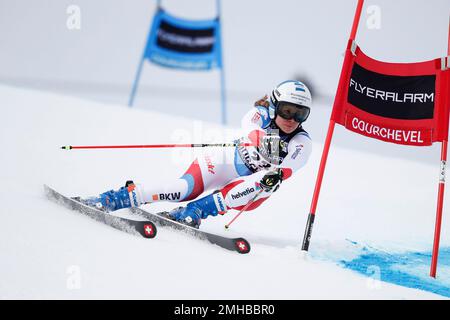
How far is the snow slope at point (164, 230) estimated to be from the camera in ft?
10.1

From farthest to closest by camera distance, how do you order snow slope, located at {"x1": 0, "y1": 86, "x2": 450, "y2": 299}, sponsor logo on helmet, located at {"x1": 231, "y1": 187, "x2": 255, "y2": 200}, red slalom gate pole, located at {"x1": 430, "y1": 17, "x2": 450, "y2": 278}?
1. sponsor logo on helmet, located at {"x1": 231, "y1": 187, "x2": 255, "y2": 200}
2. red slalom gate pole, located at {"x1": 430, "y1": 17, "x2": 450, "y2": 278}
3. snow slope, located at {"x1": 0, "y1": 86, "x2": 450, "y2": 299}

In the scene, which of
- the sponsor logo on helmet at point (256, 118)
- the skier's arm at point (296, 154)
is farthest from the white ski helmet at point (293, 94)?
the skier's arm at point (296, 154)

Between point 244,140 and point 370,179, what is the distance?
15.2 feet

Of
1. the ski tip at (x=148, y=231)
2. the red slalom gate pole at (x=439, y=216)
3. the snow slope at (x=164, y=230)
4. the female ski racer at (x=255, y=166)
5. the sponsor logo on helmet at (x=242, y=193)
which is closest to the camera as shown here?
the snow slope at (x=164, y=230)

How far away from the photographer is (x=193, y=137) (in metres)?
9.95

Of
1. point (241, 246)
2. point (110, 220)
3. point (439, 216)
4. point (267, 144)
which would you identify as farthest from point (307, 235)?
point (110, 220)

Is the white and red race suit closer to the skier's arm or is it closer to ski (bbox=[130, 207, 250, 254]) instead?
the skier's arm

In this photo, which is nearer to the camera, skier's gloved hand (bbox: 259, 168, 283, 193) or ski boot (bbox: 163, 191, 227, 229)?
skier's gloved hand (bbox: 259, 168, 283, 193)

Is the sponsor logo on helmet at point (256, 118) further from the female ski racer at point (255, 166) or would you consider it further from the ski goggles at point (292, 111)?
the ski goggles at point (292, 111)

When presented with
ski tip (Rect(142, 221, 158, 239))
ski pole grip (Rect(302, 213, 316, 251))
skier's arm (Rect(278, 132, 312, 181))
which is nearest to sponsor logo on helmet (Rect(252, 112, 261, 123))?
skier's arm (Rect(278, 132, 312, 181))

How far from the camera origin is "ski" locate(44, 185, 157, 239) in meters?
3.94

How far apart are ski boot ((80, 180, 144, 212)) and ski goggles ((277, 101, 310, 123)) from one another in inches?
47.4

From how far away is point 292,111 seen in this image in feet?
14.1

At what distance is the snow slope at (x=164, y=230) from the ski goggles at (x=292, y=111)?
3.14 ft
